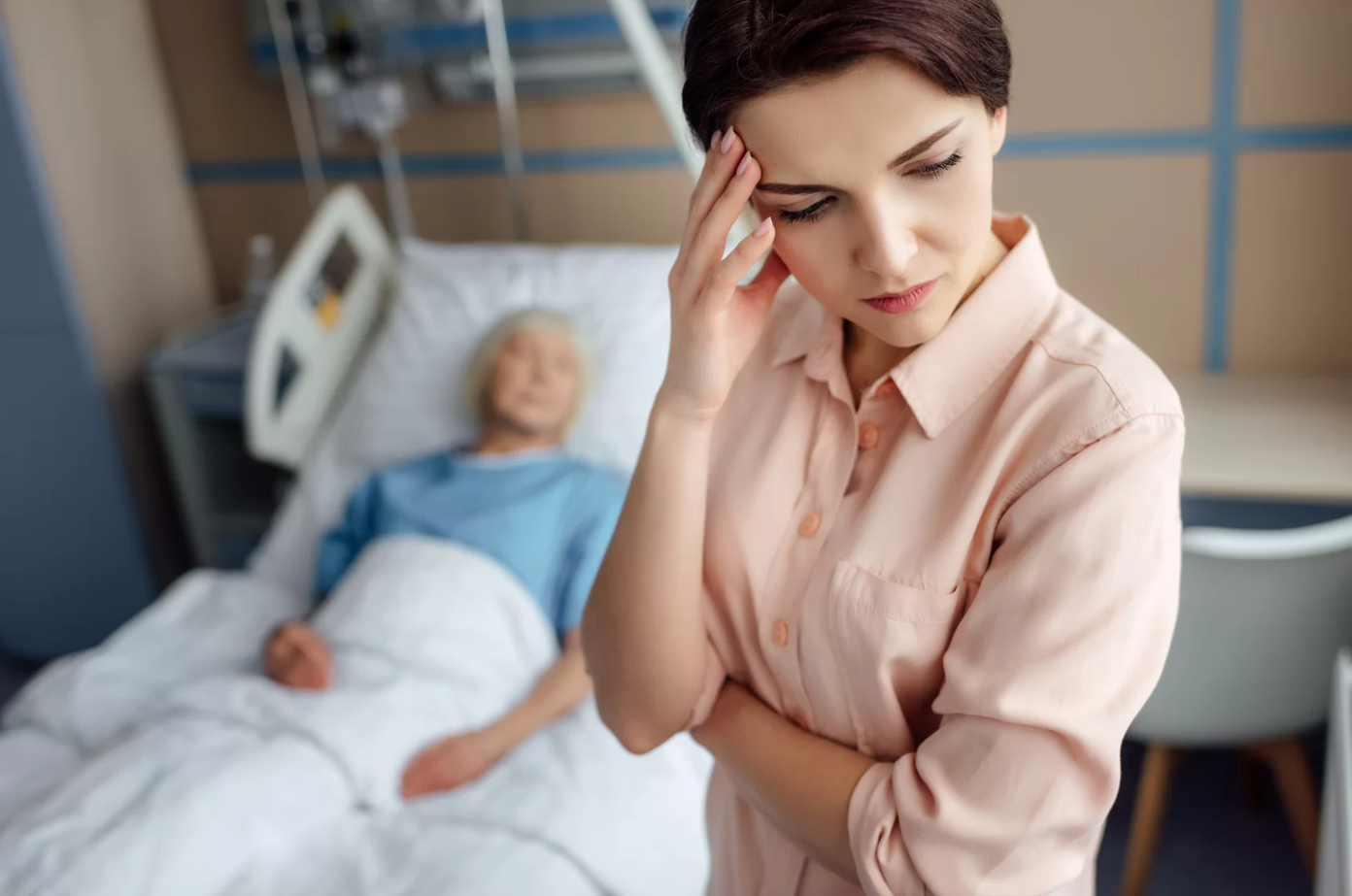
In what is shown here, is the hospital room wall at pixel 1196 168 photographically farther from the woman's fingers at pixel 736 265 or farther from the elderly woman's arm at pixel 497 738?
the woman's fingers at pixel 736 265

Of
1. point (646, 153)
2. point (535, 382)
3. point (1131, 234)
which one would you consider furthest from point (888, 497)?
point (646, 153)

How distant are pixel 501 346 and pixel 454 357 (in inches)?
8.2

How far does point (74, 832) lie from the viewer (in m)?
1.49

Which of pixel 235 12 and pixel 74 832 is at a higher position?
pixel 235 12

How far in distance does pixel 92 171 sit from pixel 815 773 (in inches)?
103

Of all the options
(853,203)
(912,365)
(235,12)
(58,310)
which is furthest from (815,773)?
(235,12)

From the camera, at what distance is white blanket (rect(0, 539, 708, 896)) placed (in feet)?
4.84

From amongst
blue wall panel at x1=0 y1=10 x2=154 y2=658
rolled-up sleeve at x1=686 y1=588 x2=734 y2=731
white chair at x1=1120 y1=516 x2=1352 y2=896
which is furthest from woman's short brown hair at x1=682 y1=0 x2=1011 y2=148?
blue wall panel at x1=0 y1=10 x2=154 y2=658

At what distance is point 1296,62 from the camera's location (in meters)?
2.00

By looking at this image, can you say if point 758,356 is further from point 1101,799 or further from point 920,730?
point 1101,799

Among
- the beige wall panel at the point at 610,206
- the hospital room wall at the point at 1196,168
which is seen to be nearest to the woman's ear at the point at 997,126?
the hospital room wall at the point at 1196,168

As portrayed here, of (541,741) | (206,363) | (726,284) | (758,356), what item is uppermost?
(726,284)

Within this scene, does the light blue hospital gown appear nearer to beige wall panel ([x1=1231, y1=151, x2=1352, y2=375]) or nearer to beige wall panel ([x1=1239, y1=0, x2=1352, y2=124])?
beige wall panel ([x1=1231, y1=151, x2=1352, y2=375])

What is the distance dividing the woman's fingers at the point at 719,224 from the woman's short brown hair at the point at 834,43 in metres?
0.04
